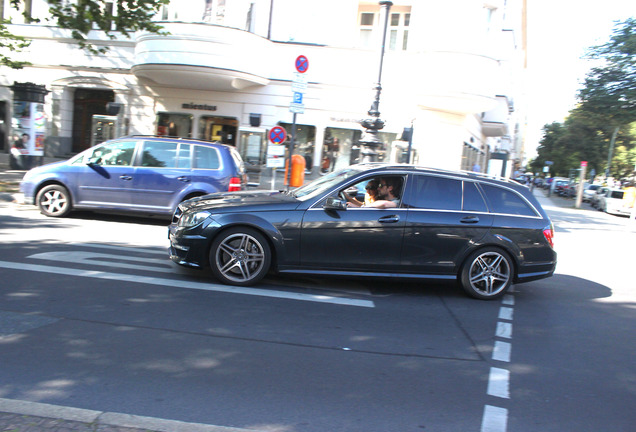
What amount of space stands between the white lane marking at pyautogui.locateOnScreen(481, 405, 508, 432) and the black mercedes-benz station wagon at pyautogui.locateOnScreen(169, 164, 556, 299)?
2798 mm

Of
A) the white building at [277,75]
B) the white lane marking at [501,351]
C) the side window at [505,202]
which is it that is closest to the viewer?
the white lane marking at [501,351]

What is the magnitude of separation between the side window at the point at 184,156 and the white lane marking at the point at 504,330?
6.79 meters

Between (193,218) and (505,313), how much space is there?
3.93 meters

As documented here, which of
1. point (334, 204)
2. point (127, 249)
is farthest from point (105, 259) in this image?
point (334, 204)

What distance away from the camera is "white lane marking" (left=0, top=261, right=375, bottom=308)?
6000 millimetres

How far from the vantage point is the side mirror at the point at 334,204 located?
6129 millimetres

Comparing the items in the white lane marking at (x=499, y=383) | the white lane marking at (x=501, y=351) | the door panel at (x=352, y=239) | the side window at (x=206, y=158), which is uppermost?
the side window at (x=206, y=158)

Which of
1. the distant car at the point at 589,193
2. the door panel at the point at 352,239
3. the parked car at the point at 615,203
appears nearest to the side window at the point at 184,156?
the door panel at the point at 352,239

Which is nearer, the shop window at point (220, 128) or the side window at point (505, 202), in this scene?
the side window at point (505, 202)

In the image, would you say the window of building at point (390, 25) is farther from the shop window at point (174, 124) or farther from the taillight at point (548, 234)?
the taillight at point (548, 234)

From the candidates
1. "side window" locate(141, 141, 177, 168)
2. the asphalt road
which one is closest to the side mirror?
the asphalt road

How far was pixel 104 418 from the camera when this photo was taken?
9.95 ft

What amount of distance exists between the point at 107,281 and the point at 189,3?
16062 mm

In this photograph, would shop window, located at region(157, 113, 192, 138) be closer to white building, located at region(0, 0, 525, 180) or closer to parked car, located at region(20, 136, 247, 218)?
white building, located at region(0, 0, 525, 180)
